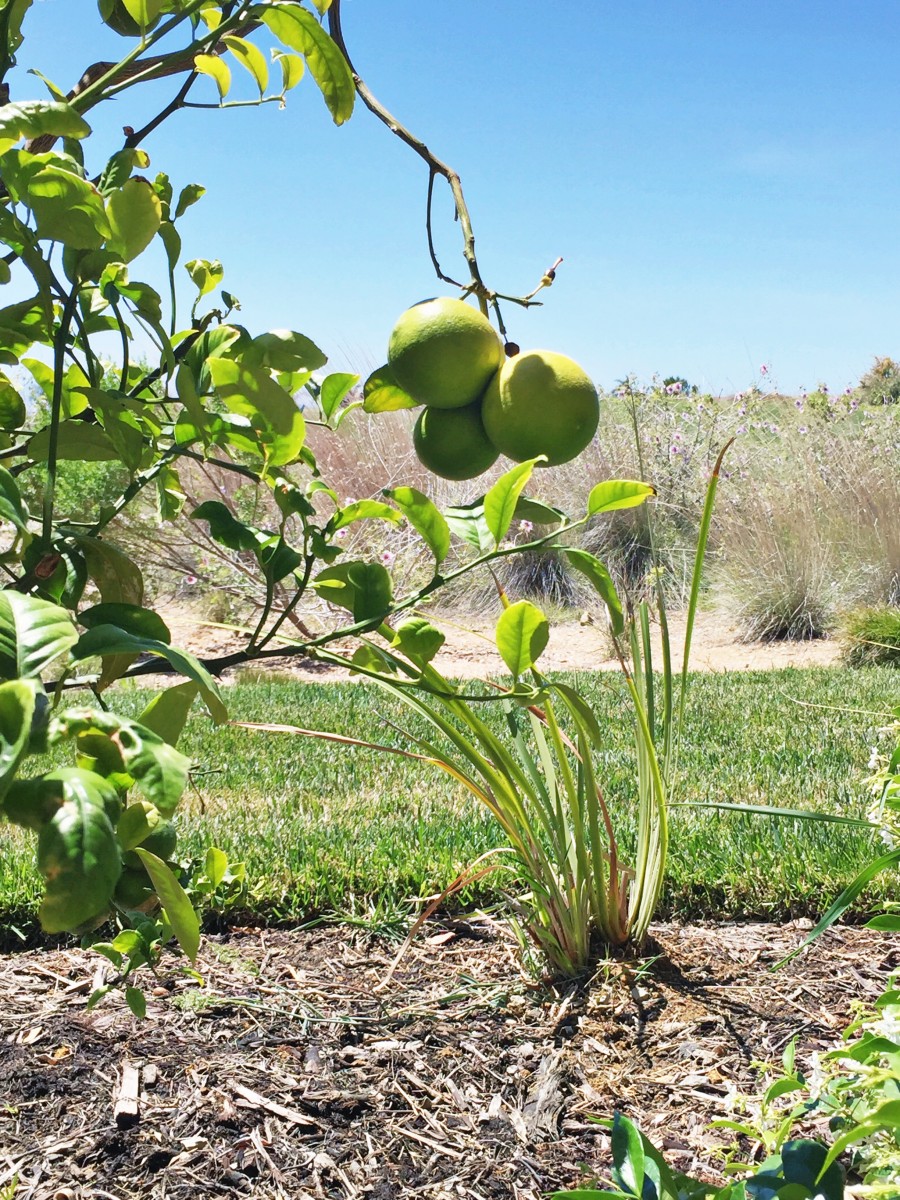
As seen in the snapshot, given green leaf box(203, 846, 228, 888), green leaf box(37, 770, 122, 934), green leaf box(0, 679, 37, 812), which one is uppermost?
green leaf box(0, 679, 37, 812)

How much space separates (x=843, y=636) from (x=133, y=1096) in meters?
6.57

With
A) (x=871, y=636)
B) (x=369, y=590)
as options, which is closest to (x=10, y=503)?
(x=369, y=590)

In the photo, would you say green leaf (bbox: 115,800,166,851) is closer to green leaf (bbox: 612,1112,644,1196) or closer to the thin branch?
the thin branch

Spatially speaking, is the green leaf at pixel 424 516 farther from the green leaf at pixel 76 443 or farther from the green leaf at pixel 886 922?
the green leaf at pixel 886 922

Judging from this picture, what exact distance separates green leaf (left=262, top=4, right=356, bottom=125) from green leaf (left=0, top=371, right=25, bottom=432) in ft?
1.30

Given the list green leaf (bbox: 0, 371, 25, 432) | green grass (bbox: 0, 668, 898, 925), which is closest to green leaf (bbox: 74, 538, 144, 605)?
green leaf (bbox: 0, 371, 25, 432)

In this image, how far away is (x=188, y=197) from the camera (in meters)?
0.92

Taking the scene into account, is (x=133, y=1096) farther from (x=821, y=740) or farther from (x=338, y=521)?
(x=821, y=740)

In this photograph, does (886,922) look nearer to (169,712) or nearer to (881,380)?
(169,712)

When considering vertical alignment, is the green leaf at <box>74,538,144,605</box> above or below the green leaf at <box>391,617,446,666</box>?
above

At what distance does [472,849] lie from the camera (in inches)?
114

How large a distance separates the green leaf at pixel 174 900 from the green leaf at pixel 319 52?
1.95 feet

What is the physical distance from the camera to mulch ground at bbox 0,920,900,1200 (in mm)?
1691

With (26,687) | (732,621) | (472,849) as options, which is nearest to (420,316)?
(26,687)
